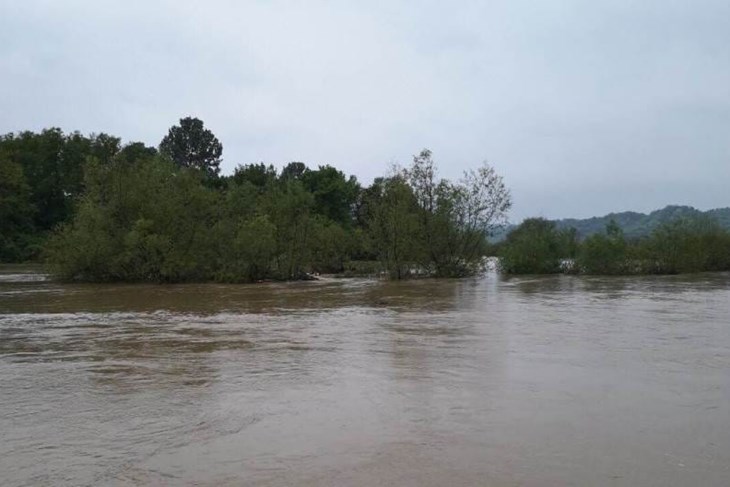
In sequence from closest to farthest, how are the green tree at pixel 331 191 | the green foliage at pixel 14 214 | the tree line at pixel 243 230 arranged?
the tree line at pixel 243 230, the green foliage at pixel 14 214, the green tree at pixel 331 191

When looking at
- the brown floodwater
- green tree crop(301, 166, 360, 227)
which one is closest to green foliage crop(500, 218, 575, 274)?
the brown floodwater

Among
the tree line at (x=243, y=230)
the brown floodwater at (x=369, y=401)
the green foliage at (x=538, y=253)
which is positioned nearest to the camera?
the brown floodwater at (x=369, y=401)

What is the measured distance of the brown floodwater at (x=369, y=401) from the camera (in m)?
4.79

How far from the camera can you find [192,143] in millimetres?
88750

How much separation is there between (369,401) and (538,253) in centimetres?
2879

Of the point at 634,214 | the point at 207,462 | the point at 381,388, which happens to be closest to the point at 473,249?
the point at 381,388

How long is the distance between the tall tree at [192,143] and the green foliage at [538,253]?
2410 inches

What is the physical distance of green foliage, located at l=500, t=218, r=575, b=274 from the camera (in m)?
34.0

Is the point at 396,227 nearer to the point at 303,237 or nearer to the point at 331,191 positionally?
the point at 303,237

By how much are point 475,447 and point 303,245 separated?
1065 inches

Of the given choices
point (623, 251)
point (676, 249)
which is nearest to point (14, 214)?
point (623, 251)

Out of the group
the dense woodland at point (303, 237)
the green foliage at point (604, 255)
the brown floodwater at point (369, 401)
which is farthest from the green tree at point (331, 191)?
the brown floodwater at point (369, 401)

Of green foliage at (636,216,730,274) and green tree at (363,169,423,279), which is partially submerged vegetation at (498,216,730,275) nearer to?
green foliage at (636,216,730,274)

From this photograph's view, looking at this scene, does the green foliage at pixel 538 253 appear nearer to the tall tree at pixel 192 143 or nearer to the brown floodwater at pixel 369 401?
the brown floodwater at pixel 369 401
